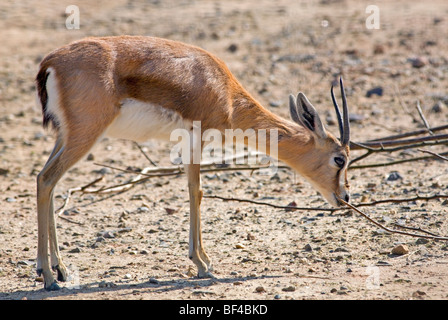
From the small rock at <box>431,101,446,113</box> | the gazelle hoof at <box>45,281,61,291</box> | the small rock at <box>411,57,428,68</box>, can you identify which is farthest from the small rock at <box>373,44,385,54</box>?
the gazelle hoof at <box>45,281,61,291</box>

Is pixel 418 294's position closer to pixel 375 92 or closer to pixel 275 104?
pixel 275 104

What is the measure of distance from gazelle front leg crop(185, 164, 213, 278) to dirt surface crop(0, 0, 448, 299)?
13 centimetres

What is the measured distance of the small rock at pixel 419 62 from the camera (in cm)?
1262

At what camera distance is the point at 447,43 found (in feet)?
44.8

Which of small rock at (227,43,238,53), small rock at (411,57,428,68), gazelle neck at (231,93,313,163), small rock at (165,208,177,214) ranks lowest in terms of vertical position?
small rock at (165,208,177,214)

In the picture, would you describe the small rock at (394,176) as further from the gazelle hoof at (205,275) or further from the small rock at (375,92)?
the small rock at (375,92)

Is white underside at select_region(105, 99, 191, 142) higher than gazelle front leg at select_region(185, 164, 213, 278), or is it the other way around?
white underside at select_region(105, 99, 191, 142)

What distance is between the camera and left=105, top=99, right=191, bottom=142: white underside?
5844mm

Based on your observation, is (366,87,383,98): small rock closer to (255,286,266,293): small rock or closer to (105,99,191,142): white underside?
(105,99,191,142): white underside

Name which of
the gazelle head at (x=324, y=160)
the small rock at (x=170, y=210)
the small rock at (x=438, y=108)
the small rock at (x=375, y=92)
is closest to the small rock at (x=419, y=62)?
the small rock at (x=375, y=92)

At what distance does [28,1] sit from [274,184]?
1099cm

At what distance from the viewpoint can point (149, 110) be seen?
5930 mm

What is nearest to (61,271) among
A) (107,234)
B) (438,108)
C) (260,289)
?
(107,234)

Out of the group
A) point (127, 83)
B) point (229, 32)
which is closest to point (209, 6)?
point (229, 32)
